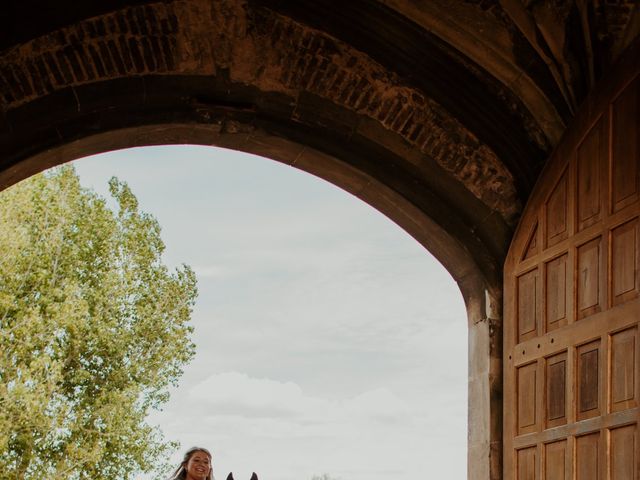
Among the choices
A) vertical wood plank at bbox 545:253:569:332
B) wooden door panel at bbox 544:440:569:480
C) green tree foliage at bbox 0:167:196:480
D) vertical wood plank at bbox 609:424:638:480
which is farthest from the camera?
green tree foliage at bbox 0:167:196:480

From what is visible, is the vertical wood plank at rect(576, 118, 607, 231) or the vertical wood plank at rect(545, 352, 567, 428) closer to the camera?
the vertical wood plank at rect(576, 118, 607, 231)

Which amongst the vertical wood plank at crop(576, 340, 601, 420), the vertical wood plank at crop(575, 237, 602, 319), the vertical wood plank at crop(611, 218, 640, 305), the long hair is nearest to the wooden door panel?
the vertical wood plank at crop(576, 340, 601, 420)

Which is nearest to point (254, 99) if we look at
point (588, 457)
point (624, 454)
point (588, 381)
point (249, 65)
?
point (249, 65)

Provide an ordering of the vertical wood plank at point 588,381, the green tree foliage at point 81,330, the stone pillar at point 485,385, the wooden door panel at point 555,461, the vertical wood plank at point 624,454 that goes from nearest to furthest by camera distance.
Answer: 1. the vertical wood plank at point 624,454
2. the vertical wood plank at point 588,381
3. the wooden door panel at point 555,461
4. the stone pillar at point 485,385
5. the green tree foliage at point 81,330

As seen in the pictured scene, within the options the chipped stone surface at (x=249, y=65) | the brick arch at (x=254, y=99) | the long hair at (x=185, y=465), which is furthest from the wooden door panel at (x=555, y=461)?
the long hair at (x=185, y=465)

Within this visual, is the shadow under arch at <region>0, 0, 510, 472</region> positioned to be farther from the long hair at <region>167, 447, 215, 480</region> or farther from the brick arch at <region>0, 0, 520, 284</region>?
the long hair at <region>167, 447, 215, 480</region>

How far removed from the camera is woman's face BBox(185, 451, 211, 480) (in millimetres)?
5801

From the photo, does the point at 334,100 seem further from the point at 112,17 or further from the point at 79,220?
the point at 79,220

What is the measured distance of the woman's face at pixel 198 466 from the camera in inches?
228

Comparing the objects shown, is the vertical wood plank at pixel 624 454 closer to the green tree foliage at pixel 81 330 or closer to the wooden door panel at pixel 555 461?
the wooden door panel at pixel 555 461

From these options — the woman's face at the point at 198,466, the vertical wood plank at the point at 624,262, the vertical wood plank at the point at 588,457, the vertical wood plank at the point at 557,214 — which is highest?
the vertical wood plank at the point at 557,214

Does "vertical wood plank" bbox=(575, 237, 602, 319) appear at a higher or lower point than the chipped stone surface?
lower

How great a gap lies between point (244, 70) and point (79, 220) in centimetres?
1446

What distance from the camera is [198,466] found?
5805 millimetres
